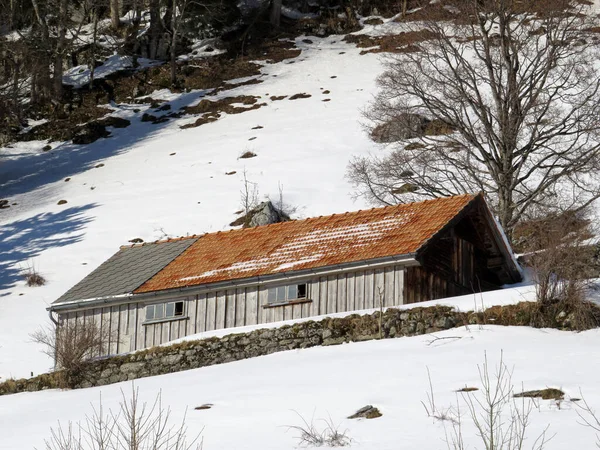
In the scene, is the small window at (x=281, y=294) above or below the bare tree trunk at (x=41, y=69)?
below

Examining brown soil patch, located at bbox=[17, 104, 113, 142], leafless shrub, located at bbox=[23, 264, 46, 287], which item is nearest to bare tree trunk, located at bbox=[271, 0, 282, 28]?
brown soil patch, located at bbox=[17, 104, 113, 142]

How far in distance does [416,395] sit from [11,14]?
185 feet

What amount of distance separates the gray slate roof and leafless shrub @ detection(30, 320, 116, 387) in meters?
0.95

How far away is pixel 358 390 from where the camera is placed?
1557cm

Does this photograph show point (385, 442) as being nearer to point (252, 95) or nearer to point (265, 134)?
point (265, 134)

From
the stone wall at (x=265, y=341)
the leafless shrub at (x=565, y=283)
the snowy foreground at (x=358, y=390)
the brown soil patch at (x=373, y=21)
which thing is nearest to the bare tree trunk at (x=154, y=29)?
the brown soil patch at (x=373, y=21)

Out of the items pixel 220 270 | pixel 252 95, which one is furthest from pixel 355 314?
pixel 252 95

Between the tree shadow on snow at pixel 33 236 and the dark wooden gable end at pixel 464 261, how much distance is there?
18736 millimetres

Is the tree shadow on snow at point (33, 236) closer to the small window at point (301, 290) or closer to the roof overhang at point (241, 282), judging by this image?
the roof overhang at point (241, 282)

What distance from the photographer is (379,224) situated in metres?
25.0

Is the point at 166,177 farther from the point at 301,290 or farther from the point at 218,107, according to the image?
the point at 301,290

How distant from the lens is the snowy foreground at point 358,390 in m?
12.8

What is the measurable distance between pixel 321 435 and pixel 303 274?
10.8 metres

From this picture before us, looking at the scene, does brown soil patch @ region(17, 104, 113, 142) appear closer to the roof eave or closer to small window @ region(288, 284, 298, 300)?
the roof eave
